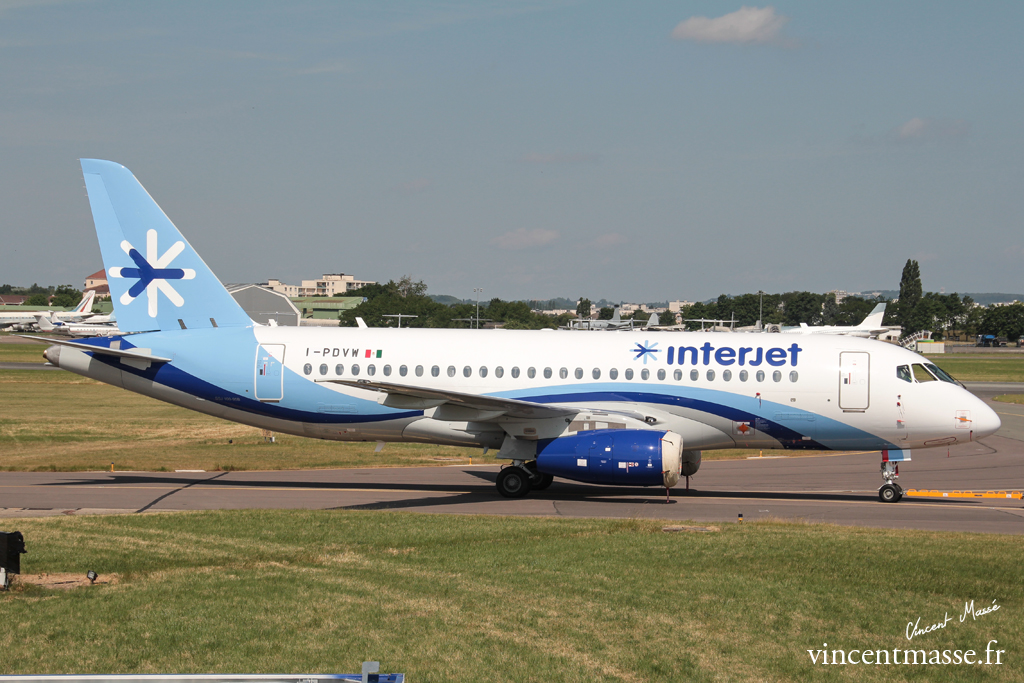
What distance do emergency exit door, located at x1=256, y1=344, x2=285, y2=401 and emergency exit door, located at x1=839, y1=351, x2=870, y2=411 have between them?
14.2 meters

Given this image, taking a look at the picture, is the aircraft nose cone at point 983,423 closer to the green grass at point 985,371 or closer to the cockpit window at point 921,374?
the cockpit window at point 921,374

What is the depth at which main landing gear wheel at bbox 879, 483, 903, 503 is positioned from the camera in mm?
21462

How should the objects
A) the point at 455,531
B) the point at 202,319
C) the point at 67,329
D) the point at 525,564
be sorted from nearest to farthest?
the point at 525,564
the point at 455,531
the point at 202,319
the point at 67,329

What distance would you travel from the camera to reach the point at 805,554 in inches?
553

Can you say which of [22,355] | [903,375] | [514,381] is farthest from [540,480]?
[22,355]

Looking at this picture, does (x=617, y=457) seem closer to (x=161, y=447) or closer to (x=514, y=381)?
(x=514, y=381)

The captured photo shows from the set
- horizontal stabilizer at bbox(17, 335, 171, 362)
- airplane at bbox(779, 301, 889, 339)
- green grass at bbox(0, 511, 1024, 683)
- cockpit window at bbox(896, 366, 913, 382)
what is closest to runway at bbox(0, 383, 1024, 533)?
green grass at bbox(0, 511, 1024, 683)

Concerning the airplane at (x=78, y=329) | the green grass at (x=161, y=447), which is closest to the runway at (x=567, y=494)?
the green grass at (x=161, y=447)

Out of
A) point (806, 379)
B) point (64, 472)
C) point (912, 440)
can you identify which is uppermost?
point (806, 379)

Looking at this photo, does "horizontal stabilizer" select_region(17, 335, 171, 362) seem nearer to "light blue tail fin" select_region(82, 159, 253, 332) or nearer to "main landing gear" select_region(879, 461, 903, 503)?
"light blue tail fin" select_region(82, 159, 253, 332)

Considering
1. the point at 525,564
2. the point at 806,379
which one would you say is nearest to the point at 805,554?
the point at 525,564

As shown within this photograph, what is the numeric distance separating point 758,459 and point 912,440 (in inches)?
340

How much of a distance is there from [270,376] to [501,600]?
43.1ft

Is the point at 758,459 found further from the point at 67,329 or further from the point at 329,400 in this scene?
the point at 67,329
